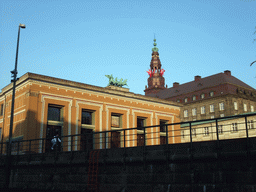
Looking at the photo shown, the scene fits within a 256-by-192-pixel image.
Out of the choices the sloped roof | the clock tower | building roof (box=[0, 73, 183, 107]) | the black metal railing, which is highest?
the clock tower

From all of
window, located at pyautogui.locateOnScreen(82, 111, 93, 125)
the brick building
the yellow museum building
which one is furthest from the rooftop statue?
the brick building

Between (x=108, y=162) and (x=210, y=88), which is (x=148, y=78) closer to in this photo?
(x=210, y=88)

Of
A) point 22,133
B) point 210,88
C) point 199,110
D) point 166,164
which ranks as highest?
point 210,88

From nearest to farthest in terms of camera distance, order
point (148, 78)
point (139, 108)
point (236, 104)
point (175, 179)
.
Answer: point (175, 179)
point (139, 108)
point (236, 104)
point (148, 78)

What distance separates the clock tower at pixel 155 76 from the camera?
124 m

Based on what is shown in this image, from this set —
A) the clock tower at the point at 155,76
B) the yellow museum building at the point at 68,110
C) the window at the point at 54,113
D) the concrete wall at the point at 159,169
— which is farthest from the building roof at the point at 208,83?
the concrete wall at the point at 159,169

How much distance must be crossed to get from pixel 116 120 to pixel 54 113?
838cm

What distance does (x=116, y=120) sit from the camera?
1383 inches

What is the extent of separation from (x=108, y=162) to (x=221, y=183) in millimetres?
5733

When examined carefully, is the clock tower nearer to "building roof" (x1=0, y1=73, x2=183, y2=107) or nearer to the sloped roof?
the sloped roof

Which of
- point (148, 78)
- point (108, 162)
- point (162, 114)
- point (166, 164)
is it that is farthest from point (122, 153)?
point (148, 78)

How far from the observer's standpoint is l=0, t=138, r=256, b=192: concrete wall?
10.5m

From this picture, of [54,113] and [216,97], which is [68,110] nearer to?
[54,113]

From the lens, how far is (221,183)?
1063 cm
